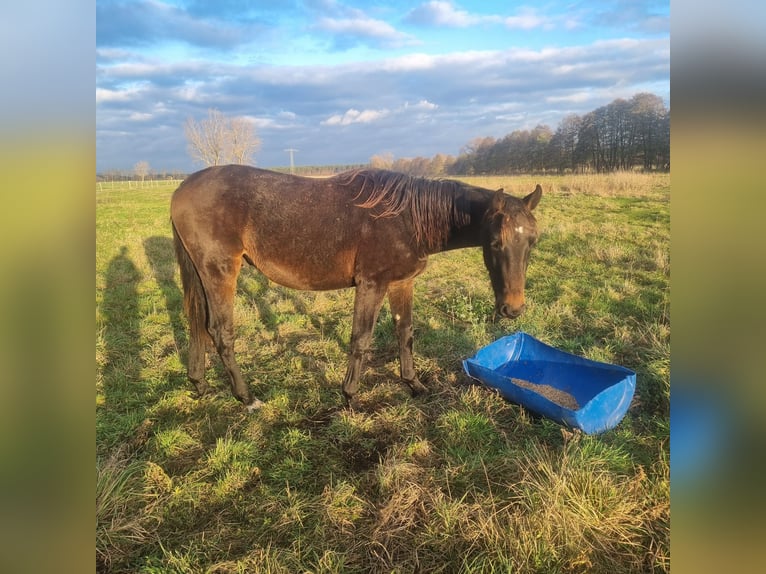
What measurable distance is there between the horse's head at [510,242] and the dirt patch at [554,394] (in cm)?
96

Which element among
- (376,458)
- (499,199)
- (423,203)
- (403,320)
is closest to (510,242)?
(499,199)

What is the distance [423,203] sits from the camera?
4.24 metres

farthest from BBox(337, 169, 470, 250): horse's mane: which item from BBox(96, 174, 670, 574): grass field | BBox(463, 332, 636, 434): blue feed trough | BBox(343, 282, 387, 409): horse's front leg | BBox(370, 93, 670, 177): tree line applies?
BBox(370, 93, 670, 177): tree line

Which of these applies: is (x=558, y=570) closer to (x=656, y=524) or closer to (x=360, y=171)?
(x=656, y=524)

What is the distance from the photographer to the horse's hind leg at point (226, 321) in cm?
433

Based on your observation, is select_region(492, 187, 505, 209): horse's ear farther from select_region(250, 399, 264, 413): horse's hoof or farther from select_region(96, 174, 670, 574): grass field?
select_region(250, 399, 264, 413): horse's hoof

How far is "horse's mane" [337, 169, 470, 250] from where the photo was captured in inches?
166

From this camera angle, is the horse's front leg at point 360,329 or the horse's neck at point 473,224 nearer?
the horse's neck at point 473,224

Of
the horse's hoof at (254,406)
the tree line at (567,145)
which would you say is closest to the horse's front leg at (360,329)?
the horse's hoof at (254,406)

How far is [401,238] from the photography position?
13.9 feet

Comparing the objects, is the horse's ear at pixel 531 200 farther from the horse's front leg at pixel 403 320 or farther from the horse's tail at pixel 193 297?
the horse's tail at pixel 193 297

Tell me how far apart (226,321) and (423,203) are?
241 centimetres

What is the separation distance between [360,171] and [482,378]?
2553 millimetres
